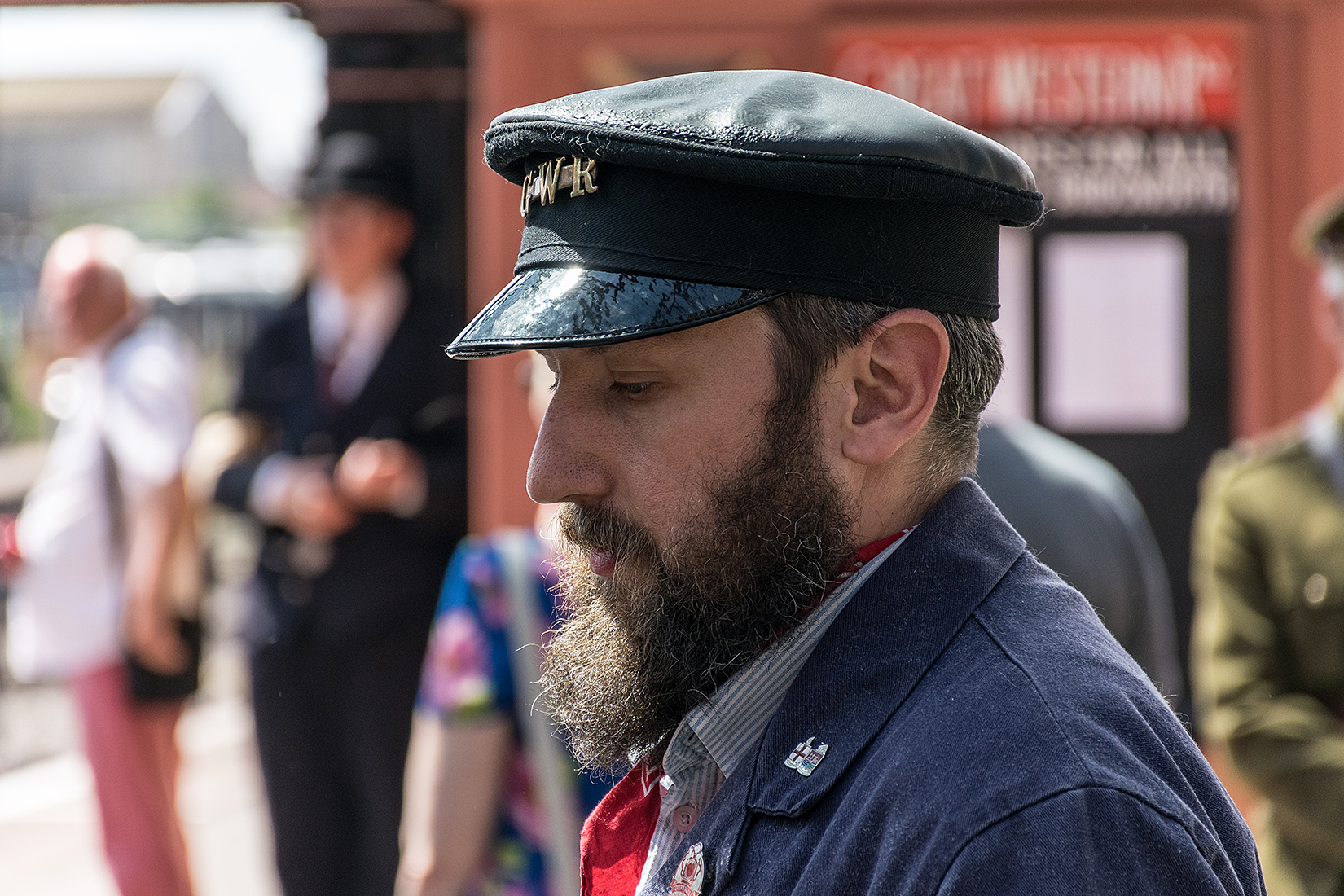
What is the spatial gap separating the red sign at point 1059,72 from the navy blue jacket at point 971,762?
354 centimetres

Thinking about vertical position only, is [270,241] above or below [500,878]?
Answer: above

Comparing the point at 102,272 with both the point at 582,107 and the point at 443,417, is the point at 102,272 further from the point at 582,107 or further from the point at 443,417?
the point at 582,107

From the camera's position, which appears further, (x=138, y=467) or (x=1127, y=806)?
(x=138, y=467)

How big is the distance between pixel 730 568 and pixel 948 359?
10.6 inches

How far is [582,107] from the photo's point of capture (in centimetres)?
122

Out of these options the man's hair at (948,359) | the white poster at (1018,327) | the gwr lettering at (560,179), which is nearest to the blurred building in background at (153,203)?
the white poster at (1018,327)

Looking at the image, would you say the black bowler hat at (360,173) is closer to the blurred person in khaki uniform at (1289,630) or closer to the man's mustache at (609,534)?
the blurred person in khaki uniform at (1289,630)

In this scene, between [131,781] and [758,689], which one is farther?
[131,781]

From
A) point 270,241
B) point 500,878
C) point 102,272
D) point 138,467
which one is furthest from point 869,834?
point 270,241

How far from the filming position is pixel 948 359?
47.8 inches

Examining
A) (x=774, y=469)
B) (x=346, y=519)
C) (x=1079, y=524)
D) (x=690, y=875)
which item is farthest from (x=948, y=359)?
(x=346, y=519)

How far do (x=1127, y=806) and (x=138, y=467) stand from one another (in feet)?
12.2

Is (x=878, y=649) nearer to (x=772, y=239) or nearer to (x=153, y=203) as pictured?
(x=772, y=239)

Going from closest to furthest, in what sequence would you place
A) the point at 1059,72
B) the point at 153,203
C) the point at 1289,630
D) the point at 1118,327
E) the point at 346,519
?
the point at 1289,630
the point at 346,519
the point at 1059,72
the point at 1118,327
the point at 153,203
